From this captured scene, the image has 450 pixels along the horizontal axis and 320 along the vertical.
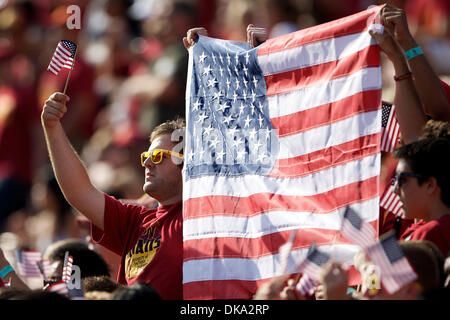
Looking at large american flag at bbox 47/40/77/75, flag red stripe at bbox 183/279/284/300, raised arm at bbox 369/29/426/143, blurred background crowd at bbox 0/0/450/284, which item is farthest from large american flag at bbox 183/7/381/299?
blurred background crowd at bbox 0/0/450/284

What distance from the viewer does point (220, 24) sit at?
10297 millimetres

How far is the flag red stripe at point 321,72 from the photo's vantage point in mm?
5359

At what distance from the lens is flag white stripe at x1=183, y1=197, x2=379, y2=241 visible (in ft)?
17.1

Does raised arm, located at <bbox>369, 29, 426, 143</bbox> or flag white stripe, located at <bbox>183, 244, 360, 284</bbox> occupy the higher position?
raised arm, located at <bbox>369, 29, 426, 143</bbox>

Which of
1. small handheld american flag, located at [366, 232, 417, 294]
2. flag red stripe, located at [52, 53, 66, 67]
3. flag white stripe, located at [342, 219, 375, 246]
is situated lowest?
small handheld american flag, located at [366, 232, 417, 294]

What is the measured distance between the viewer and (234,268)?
559 centimetres

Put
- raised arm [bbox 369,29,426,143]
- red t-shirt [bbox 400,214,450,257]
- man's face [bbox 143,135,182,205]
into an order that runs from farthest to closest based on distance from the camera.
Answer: man's face [bbox 143,135,182,205], raised arm [bbox 369,29,426,143], red t-shirt [bbox 400,214,450,257]

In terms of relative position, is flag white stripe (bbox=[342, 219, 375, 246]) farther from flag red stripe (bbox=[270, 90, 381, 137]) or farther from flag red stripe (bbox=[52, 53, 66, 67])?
flag red stripe (bbox=[52, 53, 66, 67])

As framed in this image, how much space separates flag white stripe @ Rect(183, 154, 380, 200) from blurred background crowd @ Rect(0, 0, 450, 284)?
3026mm

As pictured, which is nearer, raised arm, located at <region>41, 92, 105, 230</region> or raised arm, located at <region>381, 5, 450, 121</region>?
raised arm, located at <region>381, 5, 450, 121</region>

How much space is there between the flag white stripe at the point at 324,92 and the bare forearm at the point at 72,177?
3.83 ft

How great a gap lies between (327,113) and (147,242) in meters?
1.28

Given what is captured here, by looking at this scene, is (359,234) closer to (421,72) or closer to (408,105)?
(408,105)

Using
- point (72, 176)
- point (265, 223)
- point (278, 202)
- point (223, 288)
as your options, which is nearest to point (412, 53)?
point (278, 202)
